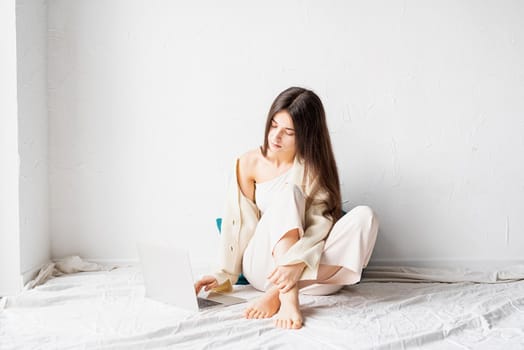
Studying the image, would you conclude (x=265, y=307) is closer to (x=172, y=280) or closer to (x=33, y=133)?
(x=172, y=280)

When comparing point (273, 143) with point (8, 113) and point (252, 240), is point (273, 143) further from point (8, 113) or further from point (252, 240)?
point (8, 113)

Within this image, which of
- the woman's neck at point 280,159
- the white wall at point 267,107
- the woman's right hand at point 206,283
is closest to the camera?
the woman's right hand at point 206,283

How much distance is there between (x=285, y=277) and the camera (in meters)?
1.87

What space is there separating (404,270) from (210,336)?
1.05 metres

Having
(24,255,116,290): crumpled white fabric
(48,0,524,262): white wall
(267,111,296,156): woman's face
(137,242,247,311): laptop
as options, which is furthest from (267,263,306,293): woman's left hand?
(24,255,116,290): crumpled white fabric

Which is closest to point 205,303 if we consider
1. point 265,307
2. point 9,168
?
point 265,307

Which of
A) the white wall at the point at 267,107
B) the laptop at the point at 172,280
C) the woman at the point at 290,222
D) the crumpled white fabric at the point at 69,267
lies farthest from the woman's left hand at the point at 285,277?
the crumpled white fabric at the point at 69,267

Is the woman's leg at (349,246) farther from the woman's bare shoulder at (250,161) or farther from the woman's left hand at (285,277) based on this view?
the woman's bare shoulder at (250,161)

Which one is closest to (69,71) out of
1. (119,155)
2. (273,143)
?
(119,155)

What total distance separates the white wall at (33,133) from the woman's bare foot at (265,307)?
933 mm

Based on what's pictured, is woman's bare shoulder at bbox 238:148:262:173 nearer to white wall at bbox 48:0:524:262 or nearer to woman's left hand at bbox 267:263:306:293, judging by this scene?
white wall at bbox 48:0:524:262

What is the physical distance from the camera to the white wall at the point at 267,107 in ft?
8.49

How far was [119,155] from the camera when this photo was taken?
2.63 meters

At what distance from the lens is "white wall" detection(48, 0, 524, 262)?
259 centimetres
